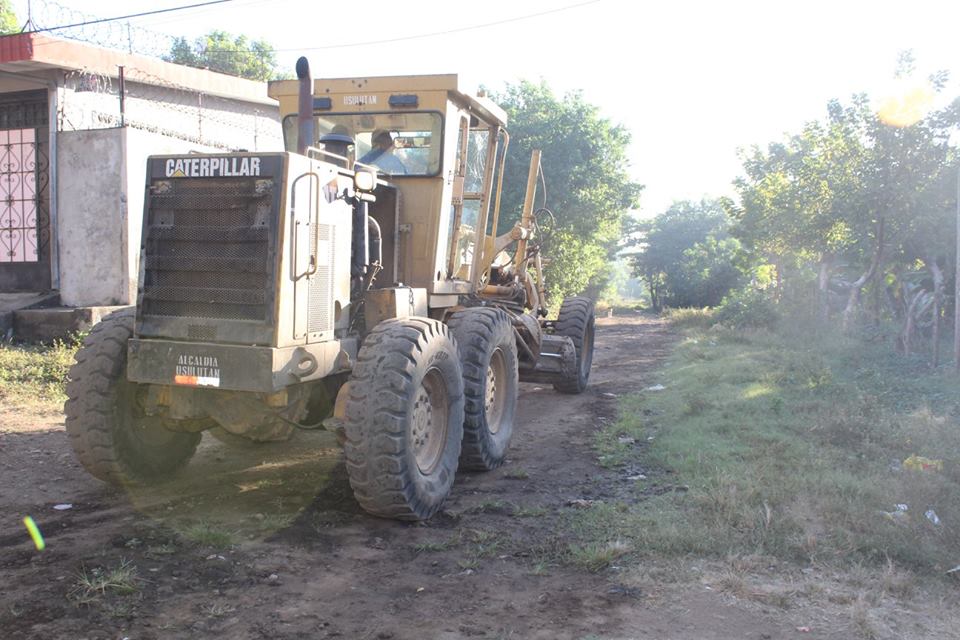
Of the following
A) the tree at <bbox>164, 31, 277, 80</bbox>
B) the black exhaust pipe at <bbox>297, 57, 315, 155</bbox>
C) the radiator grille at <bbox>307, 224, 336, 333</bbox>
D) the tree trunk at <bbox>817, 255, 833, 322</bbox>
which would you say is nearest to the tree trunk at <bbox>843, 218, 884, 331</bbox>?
the tree trunk at <bbox>817, 255, 833, 322</bbox>

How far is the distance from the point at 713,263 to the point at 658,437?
37.0 meters

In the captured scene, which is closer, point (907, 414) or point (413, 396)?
point (413, 396)

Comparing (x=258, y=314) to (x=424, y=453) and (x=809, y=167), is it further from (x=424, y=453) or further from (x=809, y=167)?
(x=809, y=167)

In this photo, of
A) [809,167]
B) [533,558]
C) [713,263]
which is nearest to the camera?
[533,558]

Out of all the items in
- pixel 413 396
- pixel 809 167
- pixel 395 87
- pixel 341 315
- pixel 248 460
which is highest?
pixel 809 167

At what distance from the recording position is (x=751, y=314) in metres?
21.8

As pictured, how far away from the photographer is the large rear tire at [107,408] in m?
5.33

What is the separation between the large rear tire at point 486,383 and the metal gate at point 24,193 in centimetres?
869

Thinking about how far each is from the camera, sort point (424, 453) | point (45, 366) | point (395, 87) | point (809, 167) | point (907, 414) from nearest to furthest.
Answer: point (424, 453) → point (395, 87) → point (907, 414) → point (45, 366) → point (809, 167)

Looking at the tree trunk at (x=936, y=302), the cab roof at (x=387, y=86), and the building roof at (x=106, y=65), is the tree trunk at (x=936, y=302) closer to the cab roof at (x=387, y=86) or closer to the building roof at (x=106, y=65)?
the cab roof at (x=387, y=86)

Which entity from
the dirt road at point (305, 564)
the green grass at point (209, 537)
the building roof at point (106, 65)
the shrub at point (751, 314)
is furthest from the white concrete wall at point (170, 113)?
the shrub at point (751, 314)

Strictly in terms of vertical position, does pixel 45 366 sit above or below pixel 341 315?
below

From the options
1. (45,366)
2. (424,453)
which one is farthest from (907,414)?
(45,366)

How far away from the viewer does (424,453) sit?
5.61 m
